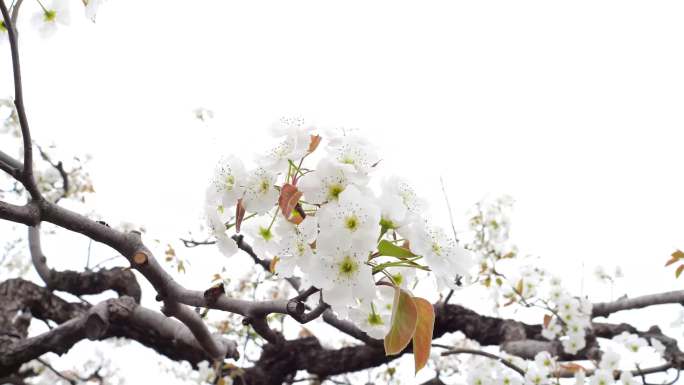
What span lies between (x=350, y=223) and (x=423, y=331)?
28cm

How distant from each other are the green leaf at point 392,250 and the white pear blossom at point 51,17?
1.05 m

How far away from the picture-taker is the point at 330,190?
878mm

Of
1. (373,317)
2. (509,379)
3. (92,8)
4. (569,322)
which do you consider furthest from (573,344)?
(92,8)

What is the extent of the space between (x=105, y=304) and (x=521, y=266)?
274 centimetres

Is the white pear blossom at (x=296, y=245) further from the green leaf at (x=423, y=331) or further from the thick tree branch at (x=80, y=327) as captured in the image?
the thick tree branch at (x=80, y=327)

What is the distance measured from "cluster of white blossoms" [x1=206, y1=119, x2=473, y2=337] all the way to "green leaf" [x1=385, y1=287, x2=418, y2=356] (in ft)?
0.15

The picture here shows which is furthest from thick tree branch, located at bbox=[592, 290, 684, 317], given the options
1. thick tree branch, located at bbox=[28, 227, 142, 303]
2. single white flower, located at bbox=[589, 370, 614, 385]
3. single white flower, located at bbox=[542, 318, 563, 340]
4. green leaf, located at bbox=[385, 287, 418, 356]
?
thick tree branch, located at bbox=[28, 227, 142, 303]

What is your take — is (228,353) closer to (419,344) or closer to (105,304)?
(105,304)

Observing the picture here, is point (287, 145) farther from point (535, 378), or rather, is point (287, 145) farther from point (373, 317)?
point (535, 378)

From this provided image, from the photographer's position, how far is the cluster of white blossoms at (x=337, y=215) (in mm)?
834

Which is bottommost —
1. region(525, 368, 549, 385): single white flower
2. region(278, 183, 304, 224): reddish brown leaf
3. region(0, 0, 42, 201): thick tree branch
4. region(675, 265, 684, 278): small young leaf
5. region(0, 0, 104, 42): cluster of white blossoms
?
region(525, 368, 549, 385): single white flower

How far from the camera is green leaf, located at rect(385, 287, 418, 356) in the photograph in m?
0.89

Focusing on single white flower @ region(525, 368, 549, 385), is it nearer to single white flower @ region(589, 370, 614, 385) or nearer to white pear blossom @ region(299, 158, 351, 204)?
single white flower @ region(589, 370, 614, 385)

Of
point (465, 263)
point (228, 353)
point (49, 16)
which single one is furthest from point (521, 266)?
point (49, 16)
